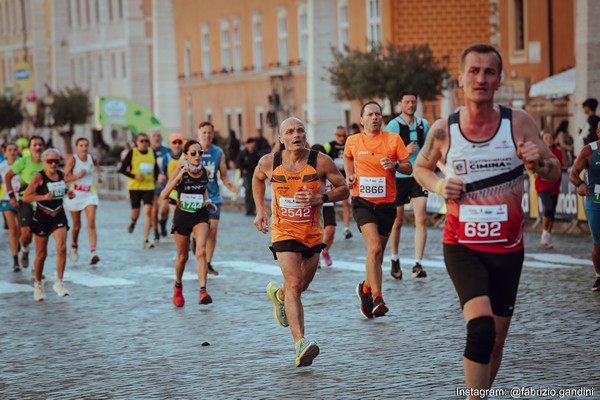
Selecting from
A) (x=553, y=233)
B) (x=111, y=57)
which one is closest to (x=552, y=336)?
(x=553, y=233)

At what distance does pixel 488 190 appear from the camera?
8.09m

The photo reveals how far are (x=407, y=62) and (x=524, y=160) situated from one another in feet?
107

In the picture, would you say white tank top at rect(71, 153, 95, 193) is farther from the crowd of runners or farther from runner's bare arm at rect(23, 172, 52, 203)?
runner's bare arm at rect(23, 172, 52, 203)

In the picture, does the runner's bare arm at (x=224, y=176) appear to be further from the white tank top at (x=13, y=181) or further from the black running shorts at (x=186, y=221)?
the white tank top at (x=13, y=181)

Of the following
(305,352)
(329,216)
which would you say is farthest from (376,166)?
(329,216)

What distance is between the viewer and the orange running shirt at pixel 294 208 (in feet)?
37.7

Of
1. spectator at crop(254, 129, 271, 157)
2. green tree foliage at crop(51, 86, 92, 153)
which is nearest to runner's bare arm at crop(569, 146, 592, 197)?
spectator at crop(254, 129, 271, 157)

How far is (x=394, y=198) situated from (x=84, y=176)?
8932 mm

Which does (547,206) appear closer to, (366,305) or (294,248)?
(366,305)

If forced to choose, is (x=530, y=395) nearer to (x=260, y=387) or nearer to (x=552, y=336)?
(x=260, y=387)

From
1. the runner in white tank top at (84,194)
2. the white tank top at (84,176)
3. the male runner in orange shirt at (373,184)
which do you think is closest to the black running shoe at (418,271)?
the male runner in orange shirt at (373,184)

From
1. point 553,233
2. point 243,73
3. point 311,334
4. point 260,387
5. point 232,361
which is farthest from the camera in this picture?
point 243,73

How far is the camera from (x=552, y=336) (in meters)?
11.9

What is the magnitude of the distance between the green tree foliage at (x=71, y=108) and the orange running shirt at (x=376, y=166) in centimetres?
6714
